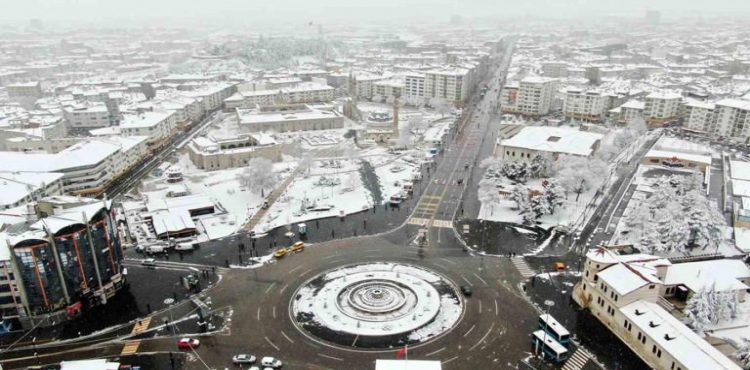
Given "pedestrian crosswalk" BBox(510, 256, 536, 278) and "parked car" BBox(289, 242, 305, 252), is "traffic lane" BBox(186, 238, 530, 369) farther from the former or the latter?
"pedestrian crosswalk" BBox(510, 256, 536, 278)

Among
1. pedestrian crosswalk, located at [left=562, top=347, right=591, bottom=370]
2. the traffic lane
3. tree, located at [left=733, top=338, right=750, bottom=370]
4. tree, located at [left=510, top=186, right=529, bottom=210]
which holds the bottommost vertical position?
the traffic lane

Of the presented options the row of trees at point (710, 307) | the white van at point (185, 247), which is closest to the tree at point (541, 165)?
the row of trees at point (710, 307)

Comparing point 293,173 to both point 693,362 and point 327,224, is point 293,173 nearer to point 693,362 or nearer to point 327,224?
point 327,224

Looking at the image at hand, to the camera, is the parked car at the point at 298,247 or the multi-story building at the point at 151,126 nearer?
the parked car at the point at 298,247

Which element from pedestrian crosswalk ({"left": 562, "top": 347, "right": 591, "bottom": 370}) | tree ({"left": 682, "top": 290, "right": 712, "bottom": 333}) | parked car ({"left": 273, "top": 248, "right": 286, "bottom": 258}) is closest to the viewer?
pedestrian crosswalk ({"left": 562, "top": 347, "right": 591, "bottom": 370})

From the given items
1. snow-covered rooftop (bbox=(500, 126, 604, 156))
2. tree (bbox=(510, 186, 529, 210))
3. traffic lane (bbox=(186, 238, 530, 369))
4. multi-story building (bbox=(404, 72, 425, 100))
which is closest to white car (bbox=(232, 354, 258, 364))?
traffic lane (bbox=(186, 238, 530, 369))

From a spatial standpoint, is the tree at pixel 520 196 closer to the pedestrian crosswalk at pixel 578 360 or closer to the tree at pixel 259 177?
the pedestrian crosswalk at pixel 578 360

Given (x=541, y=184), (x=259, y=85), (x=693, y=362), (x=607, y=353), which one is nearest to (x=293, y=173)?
(x=541, y=184)
